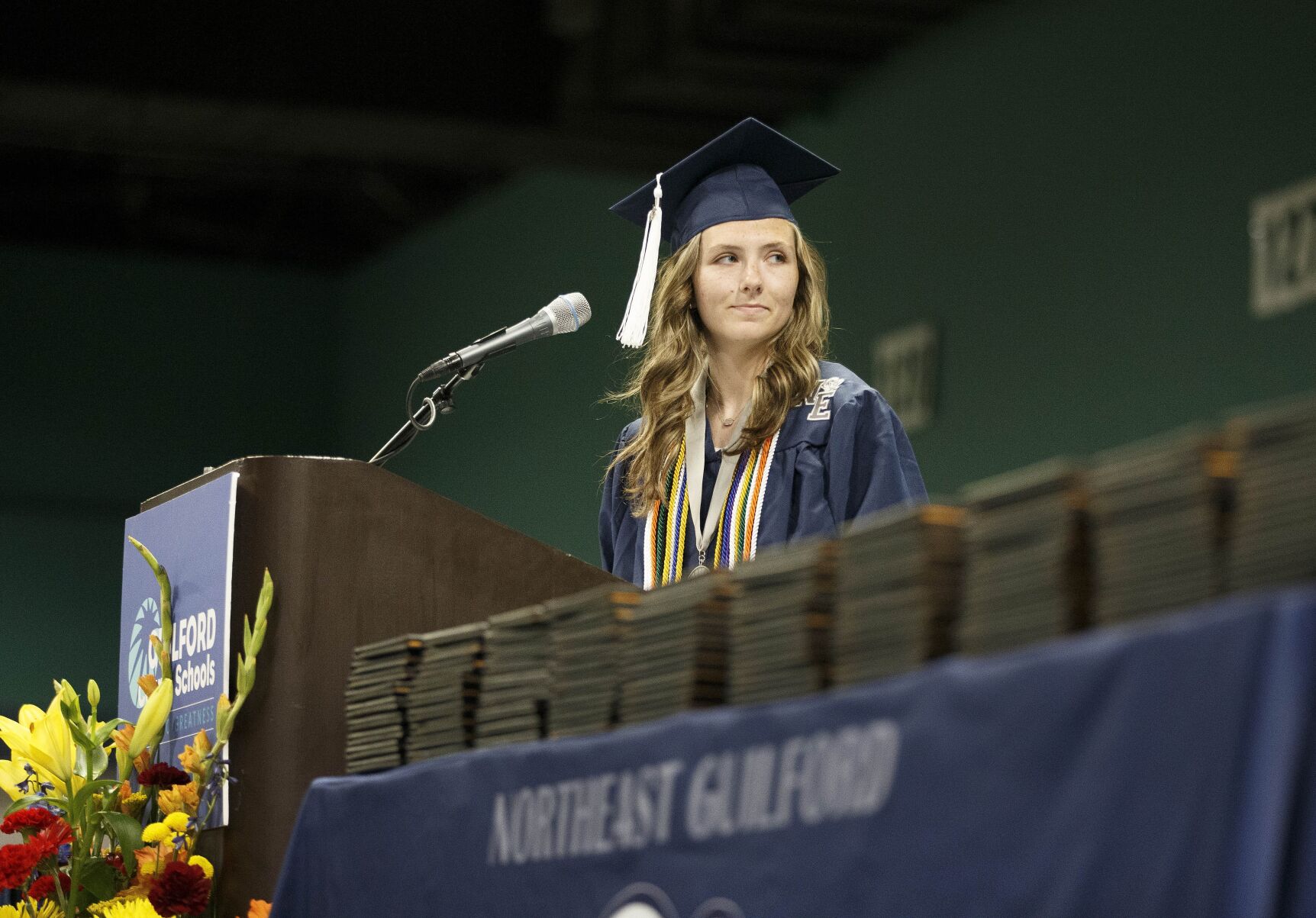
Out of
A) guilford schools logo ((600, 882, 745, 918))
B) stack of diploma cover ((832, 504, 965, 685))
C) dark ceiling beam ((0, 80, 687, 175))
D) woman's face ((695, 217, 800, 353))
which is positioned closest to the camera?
stack of diploma cover ((832, 504, 965, 685))

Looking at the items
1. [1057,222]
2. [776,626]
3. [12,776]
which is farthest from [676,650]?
[1057,222]

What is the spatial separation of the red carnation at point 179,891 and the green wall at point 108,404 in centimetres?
742

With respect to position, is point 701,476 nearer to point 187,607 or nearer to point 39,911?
point 187,607

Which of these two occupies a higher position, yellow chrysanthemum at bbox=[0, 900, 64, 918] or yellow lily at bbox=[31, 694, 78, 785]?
yellow lily at bbox=[31, 694, 78, 785]

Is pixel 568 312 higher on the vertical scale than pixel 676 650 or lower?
higher

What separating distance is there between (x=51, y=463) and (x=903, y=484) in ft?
26.8

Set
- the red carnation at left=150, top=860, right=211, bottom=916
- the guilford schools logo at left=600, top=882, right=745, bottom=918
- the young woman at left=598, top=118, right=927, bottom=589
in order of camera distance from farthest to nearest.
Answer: the young woman at left=598, top=118, right=927, bottom=589 → the red carnation at left=150, top=860, right=211, bottom=916 → the guilford schools logo at left=600, top=882, right=745, bottom=918

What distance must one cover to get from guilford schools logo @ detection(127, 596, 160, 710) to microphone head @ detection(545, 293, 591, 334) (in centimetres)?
66

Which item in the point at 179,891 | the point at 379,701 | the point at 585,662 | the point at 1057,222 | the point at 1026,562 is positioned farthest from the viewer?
the point at 1057,222

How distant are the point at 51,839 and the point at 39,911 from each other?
11 centimetres

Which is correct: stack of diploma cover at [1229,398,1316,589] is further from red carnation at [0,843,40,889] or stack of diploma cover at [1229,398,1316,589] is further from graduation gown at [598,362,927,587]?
red carnation at [0,843,40,889]

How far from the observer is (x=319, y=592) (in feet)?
7.41

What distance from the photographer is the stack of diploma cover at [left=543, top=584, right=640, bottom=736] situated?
156 centimetres

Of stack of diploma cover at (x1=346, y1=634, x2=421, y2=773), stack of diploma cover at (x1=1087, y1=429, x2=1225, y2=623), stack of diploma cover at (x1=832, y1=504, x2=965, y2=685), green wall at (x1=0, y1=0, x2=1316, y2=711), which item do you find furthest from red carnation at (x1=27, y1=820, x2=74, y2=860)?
green wall at (x1=0, y1=0, x2=1316, y2=711)
